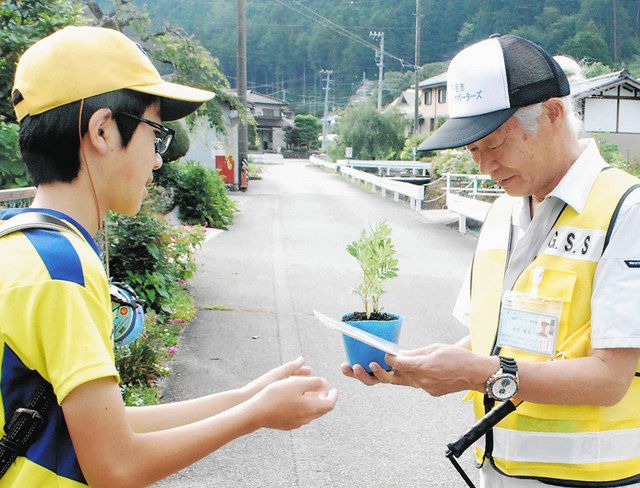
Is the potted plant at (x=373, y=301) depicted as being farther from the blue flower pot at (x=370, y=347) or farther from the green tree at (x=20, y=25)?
the green tree at (x=20, y=25)

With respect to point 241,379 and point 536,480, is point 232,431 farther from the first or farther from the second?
point 241,379

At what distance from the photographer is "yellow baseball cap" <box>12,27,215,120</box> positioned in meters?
1.50

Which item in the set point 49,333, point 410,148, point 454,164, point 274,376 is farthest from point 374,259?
point 410,148

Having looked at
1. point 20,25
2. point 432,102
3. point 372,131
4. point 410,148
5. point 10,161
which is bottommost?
point 10,161

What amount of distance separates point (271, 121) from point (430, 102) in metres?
31.5

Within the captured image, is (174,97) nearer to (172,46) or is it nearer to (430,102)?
(172,46)

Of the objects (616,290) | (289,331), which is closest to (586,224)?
(616,290)

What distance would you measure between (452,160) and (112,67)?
32123mm

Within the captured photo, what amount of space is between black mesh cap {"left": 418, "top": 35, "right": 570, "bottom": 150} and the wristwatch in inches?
24.9

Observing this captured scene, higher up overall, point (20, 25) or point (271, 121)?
point (271, 121)

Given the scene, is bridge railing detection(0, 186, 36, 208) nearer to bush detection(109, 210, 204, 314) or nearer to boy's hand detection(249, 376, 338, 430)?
bush detection(109, 210, 204, 314)

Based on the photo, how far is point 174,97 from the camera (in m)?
1.68

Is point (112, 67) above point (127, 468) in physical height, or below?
above

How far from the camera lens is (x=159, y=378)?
611 centimetres
